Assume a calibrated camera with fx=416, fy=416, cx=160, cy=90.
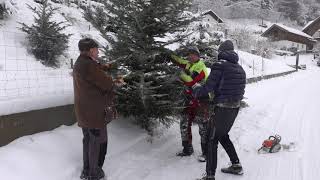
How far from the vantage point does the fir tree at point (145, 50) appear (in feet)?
23.0

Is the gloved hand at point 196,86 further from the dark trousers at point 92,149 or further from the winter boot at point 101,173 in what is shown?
the winter boot at point 101,173

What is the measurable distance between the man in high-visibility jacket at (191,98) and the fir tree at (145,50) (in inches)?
8.9

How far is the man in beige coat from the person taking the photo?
213 inches

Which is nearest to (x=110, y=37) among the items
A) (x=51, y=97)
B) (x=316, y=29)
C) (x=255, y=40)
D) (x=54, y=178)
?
(x=51, y=97)

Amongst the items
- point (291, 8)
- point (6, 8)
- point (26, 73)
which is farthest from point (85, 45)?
point (291, 8)

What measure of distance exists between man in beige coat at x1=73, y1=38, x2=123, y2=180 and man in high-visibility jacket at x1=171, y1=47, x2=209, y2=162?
1.61 m

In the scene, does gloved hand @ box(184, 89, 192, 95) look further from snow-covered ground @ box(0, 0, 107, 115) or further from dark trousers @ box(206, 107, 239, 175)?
snow-covered ground @ box(0, 0, 107, 115)

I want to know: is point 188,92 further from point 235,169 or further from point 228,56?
point 235,169

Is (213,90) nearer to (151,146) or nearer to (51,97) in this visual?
(151,146)

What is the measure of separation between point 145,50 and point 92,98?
202cm

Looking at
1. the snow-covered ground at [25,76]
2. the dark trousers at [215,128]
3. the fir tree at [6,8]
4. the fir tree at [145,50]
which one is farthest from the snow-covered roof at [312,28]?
the dark trousers at [215,128]

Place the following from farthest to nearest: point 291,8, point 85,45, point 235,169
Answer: point 291,8 < point 235,169 < point 85,45

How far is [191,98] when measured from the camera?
7.15m

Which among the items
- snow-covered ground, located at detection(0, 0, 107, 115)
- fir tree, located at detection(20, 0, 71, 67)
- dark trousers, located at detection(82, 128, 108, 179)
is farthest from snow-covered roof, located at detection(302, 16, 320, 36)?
dark trousers, located at detection(82, 128, 108, 179)
